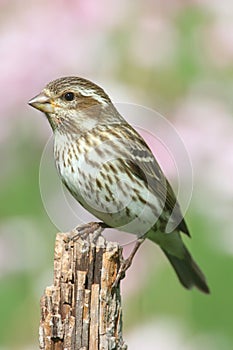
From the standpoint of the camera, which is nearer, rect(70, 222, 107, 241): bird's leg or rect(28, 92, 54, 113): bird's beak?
rect(70, 222, 107, 241): bird's leg

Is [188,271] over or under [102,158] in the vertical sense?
under

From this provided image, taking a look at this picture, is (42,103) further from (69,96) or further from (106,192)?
(106,192)

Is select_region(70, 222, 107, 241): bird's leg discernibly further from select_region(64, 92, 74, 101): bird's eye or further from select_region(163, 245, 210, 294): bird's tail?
select_region(163, 245, 210, 294): bird's tail

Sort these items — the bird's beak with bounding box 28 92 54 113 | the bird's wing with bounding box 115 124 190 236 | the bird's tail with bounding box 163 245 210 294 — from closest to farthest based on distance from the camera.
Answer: the bird's beak with bounding box 28 92 54 113 < the bird's wing with bounding box 115 124 190 236 < the bird's tail with bounding box 163 245 210 294

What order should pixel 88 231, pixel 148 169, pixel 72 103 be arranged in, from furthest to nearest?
1. pixel 148 169
2. pixel 72 103
3. pixel 88 231

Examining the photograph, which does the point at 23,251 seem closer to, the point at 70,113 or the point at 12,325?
the point at 12,325

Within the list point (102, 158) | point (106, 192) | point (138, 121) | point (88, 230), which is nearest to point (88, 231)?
point (88, 230)

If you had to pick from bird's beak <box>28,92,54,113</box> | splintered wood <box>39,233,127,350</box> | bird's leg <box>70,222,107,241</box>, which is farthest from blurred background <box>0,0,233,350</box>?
splintered wood <box>39,233,127,350</box>
